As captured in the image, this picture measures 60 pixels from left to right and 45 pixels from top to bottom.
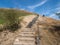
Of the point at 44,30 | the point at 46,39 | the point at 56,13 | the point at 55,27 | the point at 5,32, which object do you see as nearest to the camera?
the point at 46,39

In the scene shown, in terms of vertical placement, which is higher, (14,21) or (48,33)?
(14,21)

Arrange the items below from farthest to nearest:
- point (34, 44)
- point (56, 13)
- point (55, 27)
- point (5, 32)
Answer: point (56, 13), point (55, 27), point (5, 32), point (34, 44)

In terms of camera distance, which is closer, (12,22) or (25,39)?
(25,39)

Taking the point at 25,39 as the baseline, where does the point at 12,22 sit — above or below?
above

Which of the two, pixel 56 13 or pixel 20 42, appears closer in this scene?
pixel 20 42

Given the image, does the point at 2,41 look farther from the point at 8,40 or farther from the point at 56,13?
the point at 56,13

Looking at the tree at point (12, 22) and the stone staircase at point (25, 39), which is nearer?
the stone staircase at point (25, 39)

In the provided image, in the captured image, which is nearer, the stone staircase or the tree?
the stone staircase

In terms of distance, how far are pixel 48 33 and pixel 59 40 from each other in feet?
3.88

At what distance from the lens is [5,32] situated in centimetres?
1291

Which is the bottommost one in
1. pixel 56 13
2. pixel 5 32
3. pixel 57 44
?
pixel 57 44

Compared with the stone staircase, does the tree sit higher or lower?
higher

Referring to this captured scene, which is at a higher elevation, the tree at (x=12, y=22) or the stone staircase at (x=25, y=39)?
the tree at (x=12, y=22)

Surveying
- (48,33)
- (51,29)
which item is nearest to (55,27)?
(51,29)
